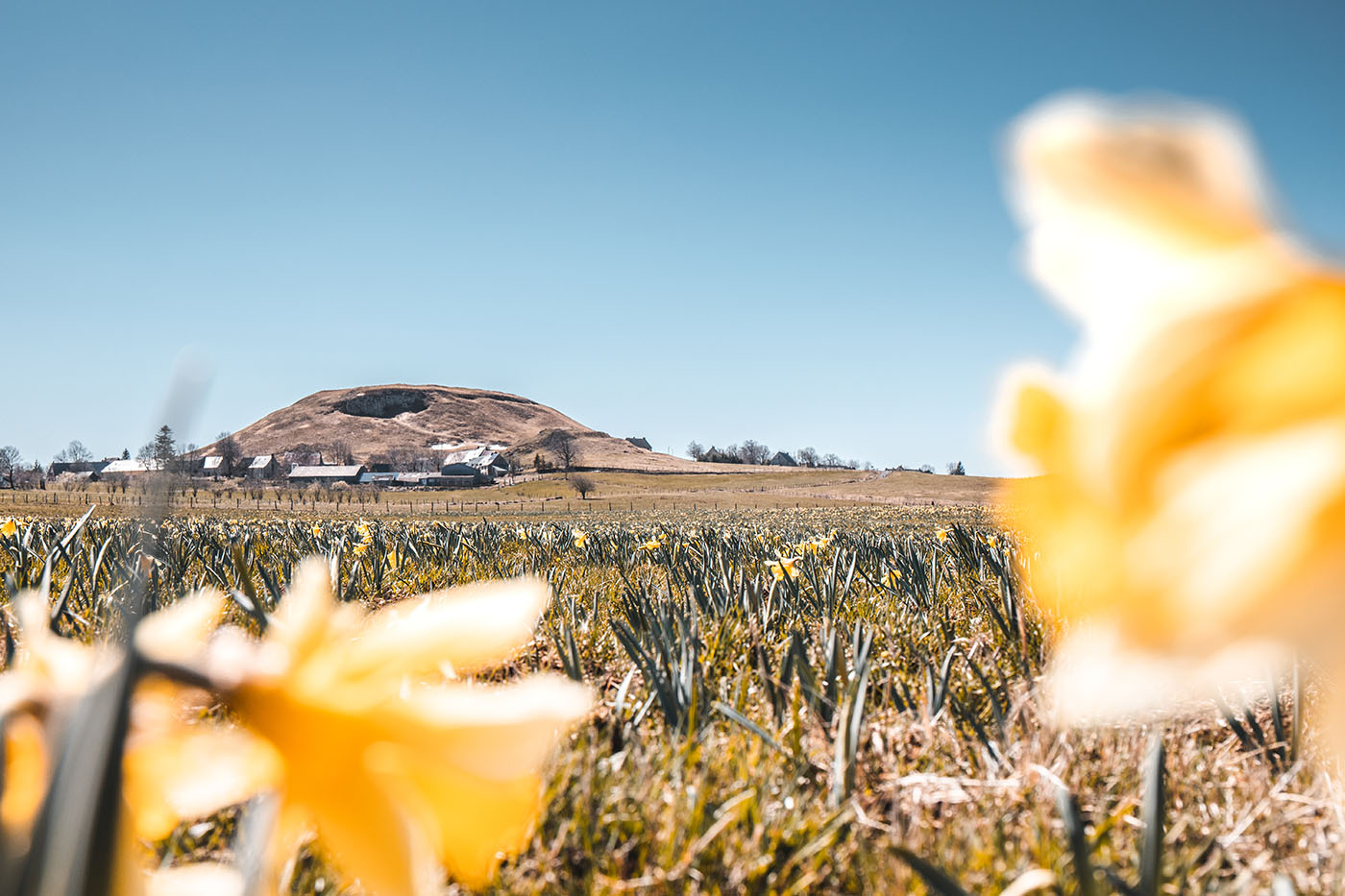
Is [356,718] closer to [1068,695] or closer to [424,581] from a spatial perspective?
[1068,695]

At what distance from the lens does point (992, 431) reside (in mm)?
452

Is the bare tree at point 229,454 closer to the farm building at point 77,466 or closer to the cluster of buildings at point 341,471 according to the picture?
the cluster of buildings at point 341,471

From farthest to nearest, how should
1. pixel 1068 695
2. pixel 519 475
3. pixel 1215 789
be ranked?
pixel 519 475 < pixel 1215 789 < pixel 1068 695

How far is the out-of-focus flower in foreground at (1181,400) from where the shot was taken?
0.33 meters

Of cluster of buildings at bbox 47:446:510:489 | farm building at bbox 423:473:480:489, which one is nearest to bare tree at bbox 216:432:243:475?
cluster of buildings at bbox 47:446:510:489

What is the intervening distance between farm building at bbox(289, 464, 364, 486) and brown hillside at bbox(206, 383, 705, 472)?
92.6 feet

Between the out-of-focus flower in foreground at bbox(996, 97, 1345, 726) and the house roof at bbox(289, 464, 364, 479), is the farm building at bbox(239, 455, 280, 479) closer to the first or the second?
the house roof at bbox(289, 464, 364, 479)

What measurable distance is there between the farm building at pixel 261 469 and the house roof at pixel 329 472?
8.16 ft

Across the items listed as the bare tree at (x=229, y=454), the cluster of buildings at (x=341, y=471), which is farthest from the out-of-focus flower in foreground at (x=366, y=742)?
the cluster of buildings at (x=341, y=471)

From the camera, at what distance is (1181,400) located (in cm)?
36

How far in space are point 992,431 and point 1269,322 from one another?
0.44 feet

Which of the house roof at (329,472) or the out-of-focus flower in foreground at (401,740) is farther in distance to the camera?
the house roof at (329,472)

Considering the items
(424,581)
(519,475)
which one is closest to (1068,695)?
(424,581)

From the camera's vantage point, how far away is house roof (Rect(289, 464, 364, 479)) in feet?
360
